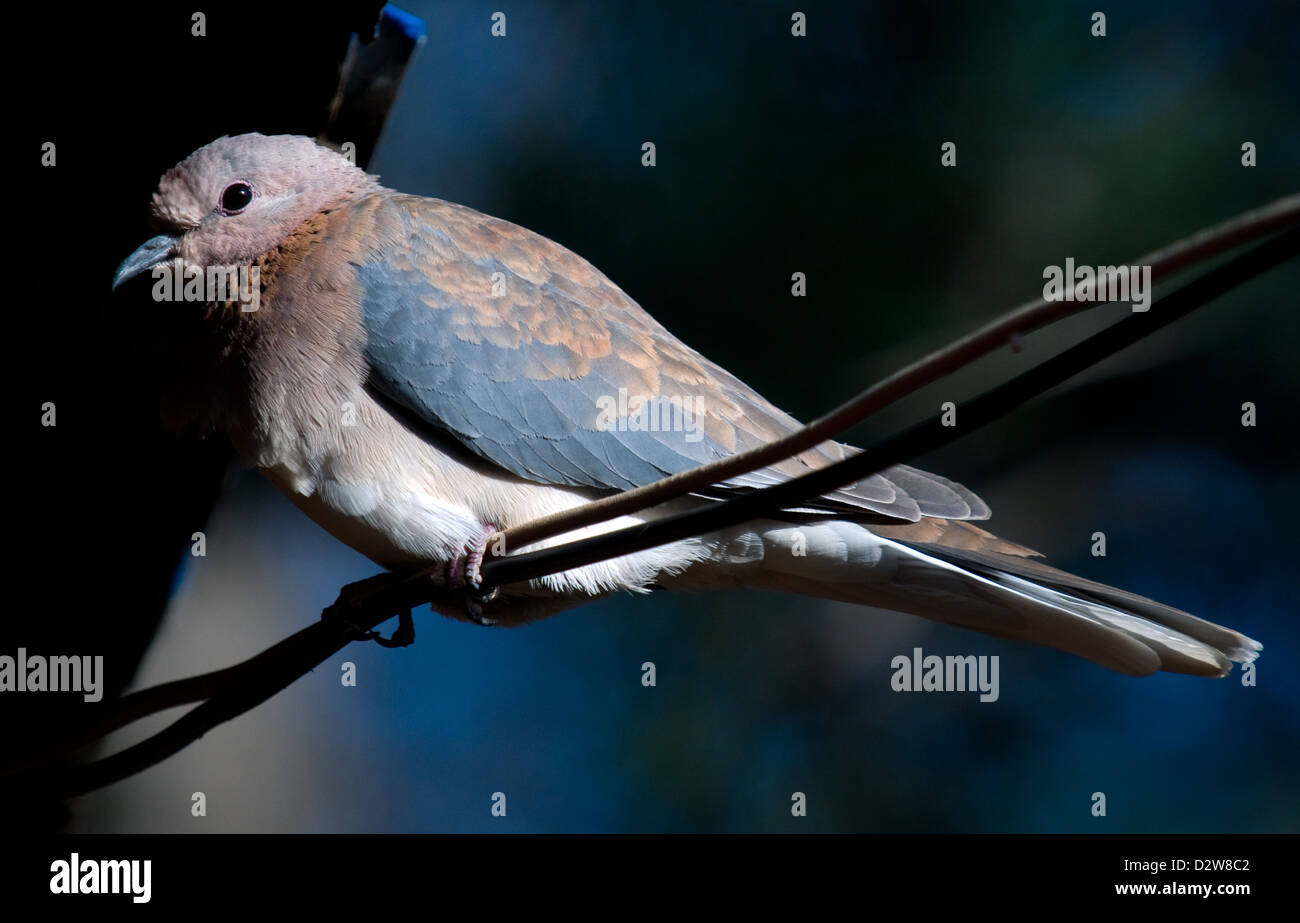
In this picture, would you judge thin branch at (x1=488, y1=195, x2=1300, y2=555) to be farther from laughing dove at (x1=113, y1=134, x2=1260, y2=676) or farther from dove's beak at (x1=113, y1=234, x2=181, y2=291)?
dove's beak at (x1=113, y1=234, x2=181, y2=291)

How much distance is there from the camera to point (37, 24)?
9.18 feet

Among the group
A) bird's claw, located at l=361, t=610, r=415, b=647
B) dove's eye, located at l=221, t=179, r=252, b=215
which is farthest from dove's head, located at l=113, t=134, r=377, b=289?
bird's claw, located at l=361, t=610, r=415, b=647

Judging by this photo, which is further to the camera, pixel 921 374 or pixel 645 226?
pixel 645 226

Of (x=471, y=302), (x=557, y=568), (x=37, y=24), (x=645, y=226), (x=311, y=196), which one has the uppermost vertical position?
(x=645, y=226)

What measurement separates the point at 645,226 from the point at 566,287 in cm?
359

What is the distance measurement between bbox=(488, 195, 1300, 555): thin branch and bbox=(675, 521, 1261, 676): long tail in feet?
3.12

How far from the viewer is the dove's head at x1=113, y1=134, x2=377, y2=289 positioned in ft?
8.79

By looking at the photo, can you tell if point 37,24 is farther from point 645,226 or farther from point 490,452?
point 645,226

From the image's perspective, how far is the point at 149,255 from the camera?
2.69 meters

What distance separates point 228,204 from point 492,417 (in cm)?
79

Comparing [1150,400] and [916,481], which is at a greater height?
[1150,400]

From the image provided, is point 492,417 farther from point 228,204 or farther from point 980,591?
point 980,591

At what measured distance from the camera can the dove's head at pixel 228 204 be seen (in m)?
2.68

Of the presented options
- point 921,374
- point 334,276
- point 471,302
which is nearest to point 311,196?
point 334,276
